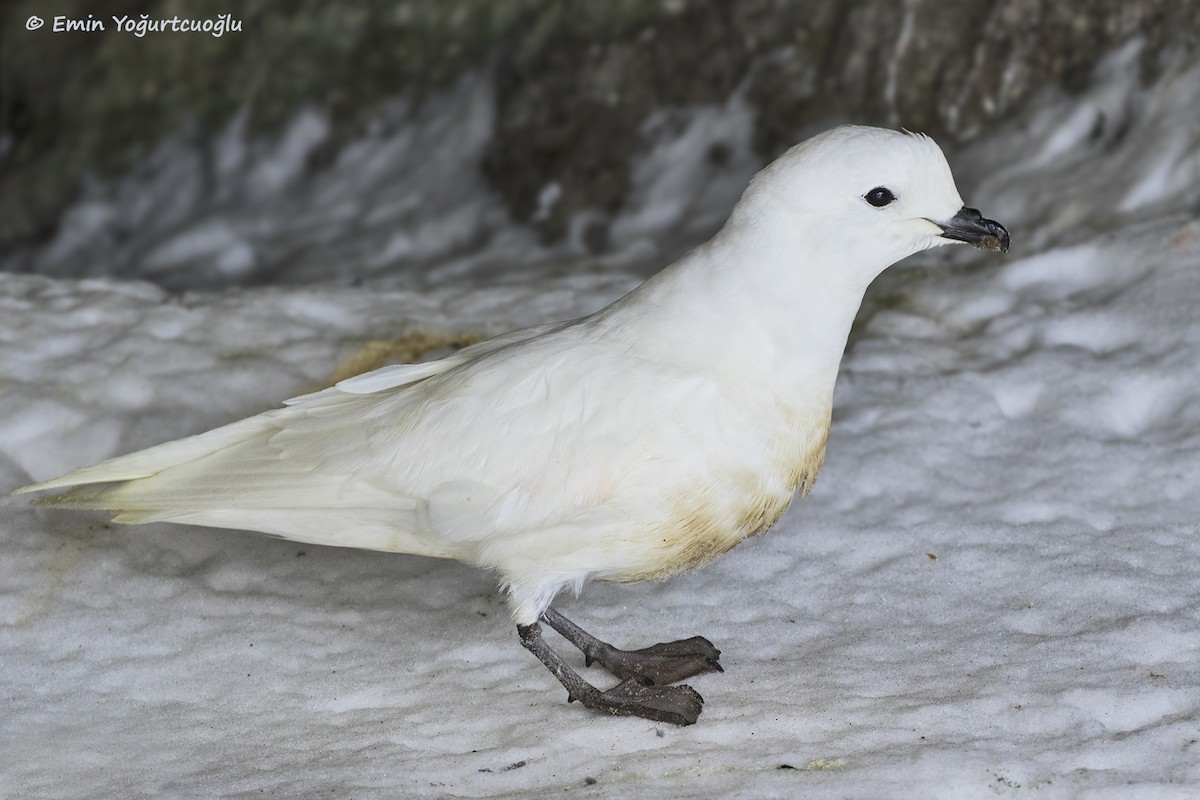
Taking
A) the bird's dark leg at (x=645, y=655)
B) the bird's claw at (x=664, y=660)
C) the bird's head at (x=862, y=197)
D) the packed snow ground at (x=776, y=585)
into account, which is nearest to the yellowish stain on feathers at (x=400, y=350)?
the packed snow ground at (x=776, y=585)

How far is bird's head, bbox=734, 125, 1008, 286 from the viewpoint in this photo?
3203 millimetres

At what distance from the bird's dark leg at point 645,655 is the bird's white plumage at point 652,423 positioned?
0.71 ft

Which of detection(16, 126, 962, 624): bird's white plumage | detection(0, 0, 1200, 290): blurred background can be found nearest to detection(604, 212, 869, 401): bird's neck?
detection(16, 126, 962, 624): bird's white plumage

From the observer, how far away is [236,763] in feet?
10.4

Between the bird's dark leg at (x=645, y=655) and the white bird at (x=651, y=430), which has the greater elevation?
the white bird at (x=651, y=430)

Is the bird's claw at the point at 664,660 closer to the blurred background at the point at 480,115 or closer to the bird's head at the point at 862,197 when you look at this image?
the bird's head at the point at 862,197

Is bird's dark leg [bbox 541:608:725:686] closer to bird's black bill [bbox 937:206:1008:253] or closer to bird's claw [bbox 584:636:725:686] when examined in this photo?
bird's claw [bbox 584:636:725:686]

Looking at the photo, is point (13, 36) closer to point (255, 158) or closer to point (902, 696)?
point (255, 158)

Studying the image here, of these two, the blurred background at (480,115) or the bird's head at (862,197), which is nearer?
the bird's head at (862,197)

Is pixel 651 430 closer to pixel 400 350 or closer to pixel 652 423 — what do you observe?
pixel 652 423

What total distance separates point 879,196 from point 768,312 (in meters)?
0.39

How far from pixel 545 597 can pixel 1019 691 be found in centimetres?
121

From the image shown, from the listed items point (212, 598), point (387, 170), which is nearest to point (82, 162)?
point (387, 170)

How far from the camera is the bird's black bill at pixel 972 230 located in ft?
10.9
